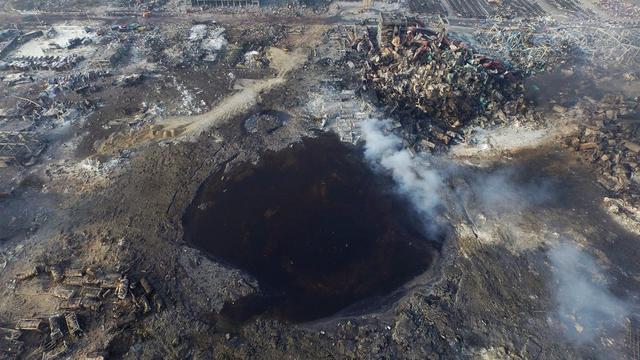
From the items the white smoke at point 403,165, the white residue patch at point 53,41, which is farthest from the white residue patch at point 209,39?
the white smoke at point 403,165

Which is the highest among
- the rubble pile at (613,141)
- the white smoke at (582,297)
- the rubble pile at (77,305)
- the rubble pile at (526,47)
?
the rubble pile at (526,47)

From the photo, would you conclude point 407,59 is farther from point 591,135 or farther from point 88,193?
point 88,193

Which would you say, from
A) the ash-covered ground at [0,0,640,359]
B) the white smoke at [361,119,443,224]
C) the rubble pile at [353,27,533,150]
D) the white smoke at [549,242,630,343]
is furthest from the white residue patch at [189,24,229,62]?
the white smoke at [549,242,630,343]

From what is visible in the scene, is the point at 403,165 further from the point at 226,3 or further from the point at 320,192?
the point at 226,3

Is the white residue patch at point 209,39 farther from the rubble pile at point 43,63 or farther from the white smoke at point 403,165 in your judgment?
the white smoke at point 403,165

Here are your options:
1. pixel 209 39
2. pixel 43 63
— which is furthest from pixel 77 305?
pixel 209 39
